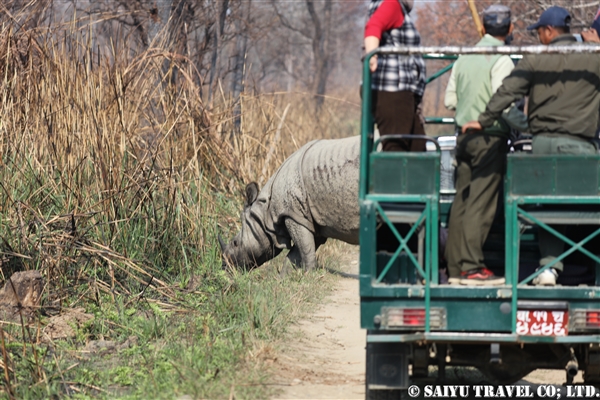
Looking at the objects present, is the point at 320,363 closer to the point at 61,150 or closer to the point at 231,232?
the point at 61,150

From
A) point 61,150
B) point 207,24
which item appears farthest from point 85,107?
point 207,24

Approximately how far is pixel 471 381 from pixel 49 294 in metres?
3.08

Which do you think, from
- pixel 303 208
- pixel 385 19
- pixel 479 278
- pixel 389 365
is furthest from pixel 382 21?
pixel 303 208

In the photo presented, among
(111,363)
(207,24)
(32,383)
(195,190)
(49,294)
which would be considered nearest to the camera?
(32,383)

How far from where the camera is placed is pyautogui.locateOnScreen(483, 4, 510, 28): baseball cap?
16.7 ft

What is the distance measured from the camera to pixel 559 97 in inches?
184

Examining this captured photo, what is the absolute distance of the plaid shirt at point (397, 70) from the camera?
5379 millimetres

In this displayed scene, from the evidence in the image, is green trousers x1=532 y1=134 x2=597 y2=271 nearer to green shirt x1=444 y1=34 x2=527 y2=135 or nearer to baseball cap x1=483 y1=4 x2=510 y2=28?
green shirt x1=444 y1=34 x2=527 y2=135

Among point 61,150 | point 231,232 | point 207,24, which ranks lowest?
point 231,232

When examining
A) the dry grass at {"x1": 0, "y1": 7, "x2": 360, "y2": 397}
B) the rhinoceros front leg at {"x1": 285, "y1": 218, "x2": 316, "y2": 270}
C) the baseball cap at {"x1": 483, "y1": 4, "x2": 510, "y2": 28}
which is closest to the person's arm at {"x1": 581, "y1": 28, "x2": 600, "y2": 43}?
the baseball cap at {"x1": 483, "y1": 4, "x2": 510, "y2": 28}

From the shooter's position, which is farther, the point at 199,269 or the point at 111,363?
the point at 199,269

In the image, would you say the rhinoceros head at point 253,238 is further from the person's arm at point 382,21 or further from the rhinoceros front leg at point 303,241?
the person's arm at point 382,21

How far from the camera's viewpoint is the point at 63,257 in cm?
663

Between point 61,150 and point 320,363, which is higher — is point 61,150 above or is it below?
above
